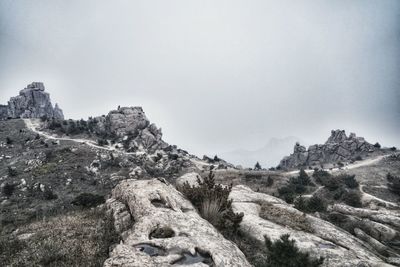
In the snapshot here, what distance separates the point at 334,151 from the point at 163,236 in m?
97.0

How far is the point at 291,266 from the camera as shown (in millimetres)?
7559

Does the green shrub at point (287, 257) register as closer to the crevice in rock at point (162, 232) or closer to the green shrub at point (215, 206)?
the green shrub at point (215, 206)

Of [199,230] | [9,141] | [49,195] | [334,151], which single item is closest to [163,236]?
[199,230]

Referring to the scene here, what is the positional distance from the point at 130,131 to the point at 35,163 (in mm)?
37174

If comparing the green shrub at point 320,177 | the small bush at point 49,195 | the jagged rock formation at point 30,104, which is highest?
the jagged rock formation at point 30,104

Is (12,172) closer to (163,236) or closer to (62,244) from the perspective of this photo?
(62,244)

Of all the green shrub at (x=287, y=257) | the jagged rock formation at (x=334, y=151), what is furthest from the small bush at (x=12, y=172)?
the jagged rock formation at (x=334, y=151)

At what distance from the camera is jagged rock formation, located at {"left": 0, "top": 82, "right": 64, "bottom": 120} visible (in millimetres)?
125250

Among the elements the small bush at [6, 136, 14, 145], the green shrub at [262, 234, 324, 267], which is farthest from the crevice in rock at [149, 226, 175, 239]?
the small bush at [6, 136, 14, 145]

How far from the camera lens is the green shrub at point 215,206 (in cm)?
1085

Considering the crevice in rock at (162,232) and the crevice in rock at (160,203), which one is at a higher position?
the crevice in rock at (160,203)

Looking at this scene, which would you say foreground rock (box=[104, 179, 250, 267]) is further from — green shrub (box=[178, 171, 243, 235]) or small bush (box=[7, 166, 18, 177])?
small bush (box=[7, 166, 18, 177])

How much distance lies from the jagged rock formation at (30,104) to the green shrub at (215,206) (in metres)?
133

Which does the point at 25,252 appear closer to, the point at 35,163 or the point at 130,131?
the point at 35,163
